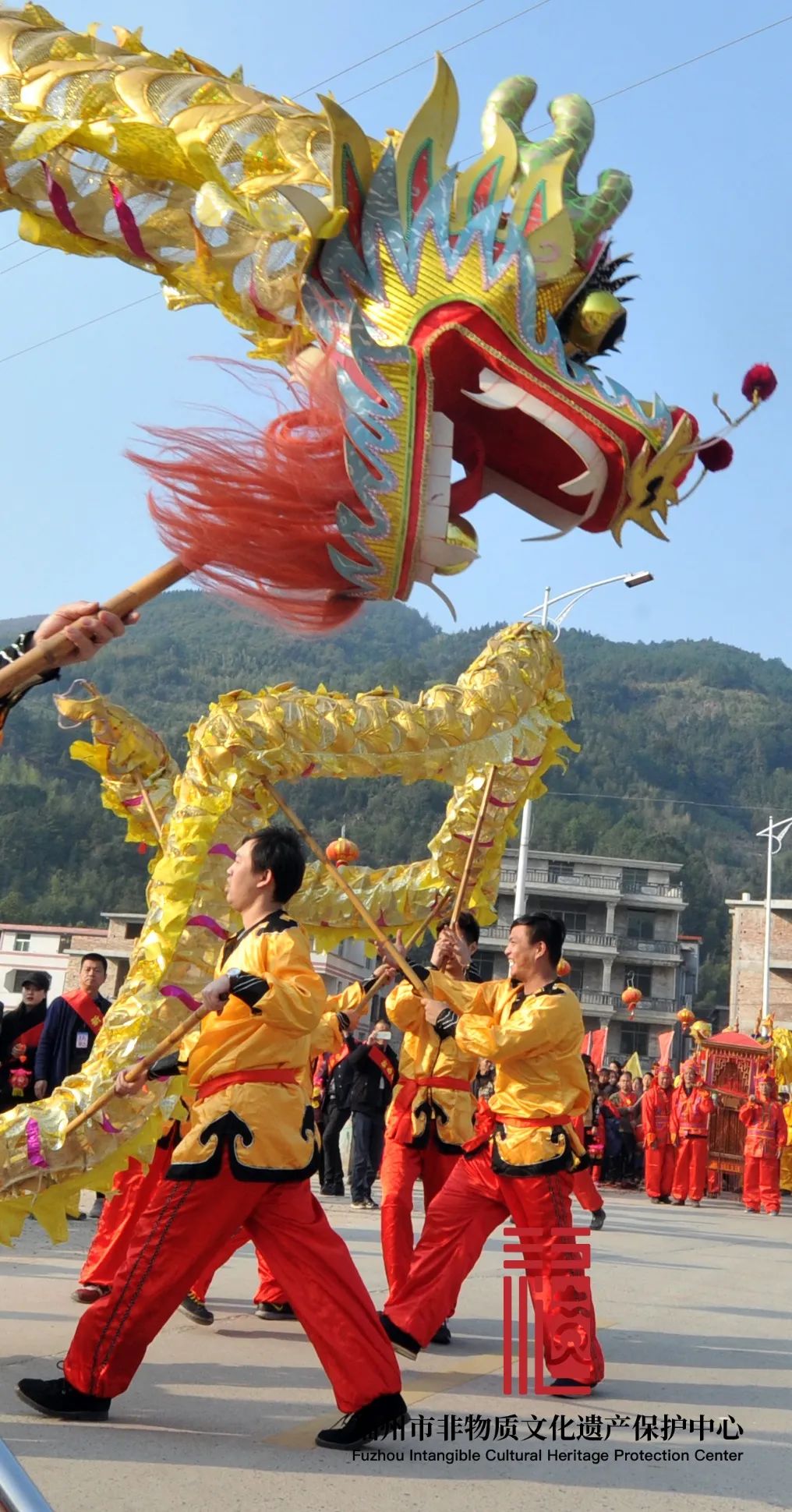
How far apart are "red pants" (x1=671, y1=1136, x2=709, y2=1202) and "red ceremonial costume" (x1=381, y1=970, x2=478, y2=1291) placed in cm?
1096

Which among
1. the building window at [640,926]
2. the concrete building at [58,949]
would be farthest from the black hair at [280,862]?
the building window at [640,926]

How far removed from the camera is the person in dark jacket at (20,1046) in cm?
797

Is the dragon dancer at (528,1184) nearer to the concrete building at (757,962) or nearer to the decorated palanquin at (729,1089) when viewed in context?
the decorated palanquin at (729,1089)

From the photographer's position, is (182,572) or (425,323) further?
(425,323)

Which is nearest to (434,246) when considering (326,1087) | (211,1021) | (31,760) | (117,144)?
(117,144)

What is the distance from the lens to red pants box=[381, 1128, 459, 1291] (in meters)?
5.29

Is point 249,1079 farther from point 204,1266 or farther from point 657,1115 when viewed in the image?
point 657,1115

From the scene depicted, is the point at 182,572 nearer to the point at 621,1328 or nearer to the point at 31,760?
the point at 621,1328

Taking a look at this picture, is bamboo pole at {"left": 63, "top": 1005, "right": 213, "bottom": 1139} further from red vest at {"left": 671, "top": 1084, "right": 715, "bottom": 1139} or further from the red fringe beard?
red vest at {"left": 671, "top": 1084, "right": 715, "bottom": 1139}

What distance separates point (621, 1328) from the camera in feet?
19.5

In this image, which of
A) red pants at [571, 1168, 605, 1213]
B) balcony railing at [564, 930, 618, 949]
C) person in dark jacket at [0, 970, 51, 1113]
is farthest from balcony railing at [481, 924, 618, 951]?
red pants at [571, 1168, 605, 1213]

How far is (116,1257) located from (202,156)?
369cm

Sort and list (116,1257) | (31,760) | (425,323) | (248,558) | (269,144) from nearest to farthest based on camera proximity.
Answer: (248,558)
(425,323)
(269,144)
(116,1257)
(31,760)

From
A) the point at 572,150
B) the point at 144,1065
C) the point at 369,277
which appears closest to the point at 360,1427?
the point at 144,1065
